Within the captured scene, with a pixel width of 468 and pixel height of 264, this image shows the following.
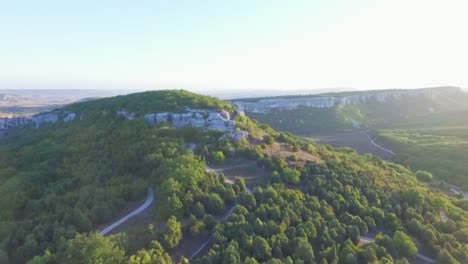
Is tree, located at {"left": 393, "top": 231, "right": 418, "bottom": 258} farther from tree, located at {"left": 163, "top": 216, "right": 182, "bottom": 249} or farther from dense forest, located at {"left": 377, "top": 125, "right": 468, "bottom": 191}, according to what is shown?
dense forest, located at {"left": 377, "top": 125, "right": 468, "bottom": 191}

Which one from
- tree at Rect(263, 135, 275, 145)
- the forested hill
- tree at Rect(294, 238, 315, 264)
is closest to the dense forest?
the forested hill

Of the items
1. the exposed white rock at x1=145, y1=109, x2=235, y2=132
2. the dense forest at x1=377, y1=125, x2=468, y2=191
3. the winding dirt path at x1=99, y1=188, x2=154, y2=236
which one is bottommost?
the dense forest at x1=377, y1=125, x2=468, y2=191

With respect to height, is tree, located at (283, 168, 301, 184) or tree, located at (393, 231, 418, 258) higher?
tree, located at (283, 168, 301, 184)

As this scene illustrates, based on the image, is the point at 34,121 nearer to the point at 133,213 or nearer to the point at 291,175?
the point at 133,213

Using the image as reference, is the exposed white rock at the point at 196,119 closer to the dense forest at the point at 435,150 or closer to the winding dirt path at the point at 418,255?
the winding dirt path at the point at 418,255

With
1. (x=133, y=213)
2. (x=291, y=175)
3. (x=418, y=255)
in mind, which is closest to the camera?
(x=133, y=213)

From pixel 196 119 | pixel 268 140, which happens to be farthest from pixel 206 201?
pixel 196 119

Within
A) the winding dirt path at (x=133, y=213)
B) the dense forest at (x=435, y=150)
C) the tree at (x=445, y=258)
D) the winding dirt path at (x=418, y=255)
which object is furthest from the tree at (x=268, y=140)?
the dense forest at (x=435, y=150)
